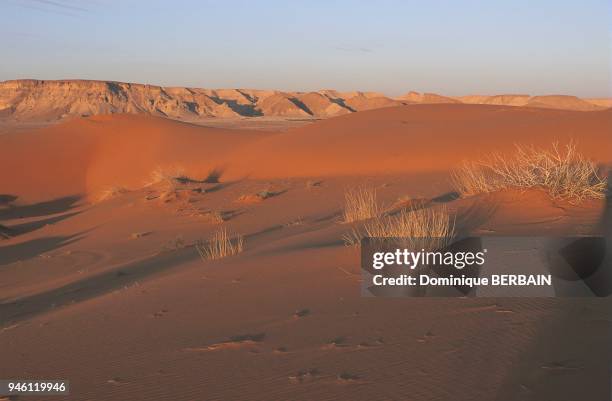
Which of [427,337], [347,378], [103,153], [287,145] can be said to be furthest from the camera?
[103,153]

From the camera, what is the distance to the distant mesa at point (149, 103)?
370ft

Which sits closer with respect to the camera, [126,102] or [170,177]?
[170,177]

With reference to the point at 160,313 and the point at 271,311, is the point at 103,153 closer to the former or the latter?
the point at 160,313

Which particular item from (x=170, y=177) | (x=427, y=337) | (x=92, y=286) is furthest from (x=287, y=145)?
(x=427, y=337)

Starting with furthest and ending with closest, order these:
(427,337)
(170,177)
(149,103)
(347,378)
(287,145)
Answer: (149,103) → (287,145) → (170,177) → (427,337) → (347,378)

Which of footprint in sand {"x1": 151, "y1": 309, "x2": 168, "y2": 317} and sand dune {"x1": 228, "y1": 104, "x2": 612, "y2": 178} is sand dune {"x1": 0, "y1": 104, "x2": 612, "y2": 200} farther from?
footprint in sand {"x1": 151, "y1": 309, "x2": 168, "y2": 317}

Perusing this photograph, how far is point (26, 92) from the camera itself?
4867 inches

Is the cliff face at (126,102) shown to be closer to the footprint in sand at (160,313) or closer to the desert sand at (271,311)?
the desert sand at (271,311)

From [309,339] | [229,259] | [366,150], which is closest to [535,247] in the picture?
[309,339]

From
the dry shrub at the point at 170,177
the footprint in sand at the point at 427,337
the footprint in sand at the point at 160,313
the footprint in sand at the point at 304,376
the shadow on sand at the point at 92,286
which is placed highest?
the footprint in sand at the point at 427,337

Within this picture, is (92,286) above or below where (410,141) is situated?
below

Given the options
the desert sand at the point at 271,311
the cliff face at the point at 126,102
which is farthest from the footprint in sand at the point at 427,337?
the cliff face at the point at 126,102

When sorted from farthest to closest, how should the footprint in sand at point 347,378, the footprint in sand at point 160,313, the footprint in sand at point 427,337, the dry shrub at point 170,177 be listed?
1. the dry shrub at point 170,177
2. the footprint in sand at point 160,313
3. the footprint in sand at point 427,337
4. the footprint in sand at point 347,378

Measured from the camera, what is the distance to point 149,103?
119000mm
